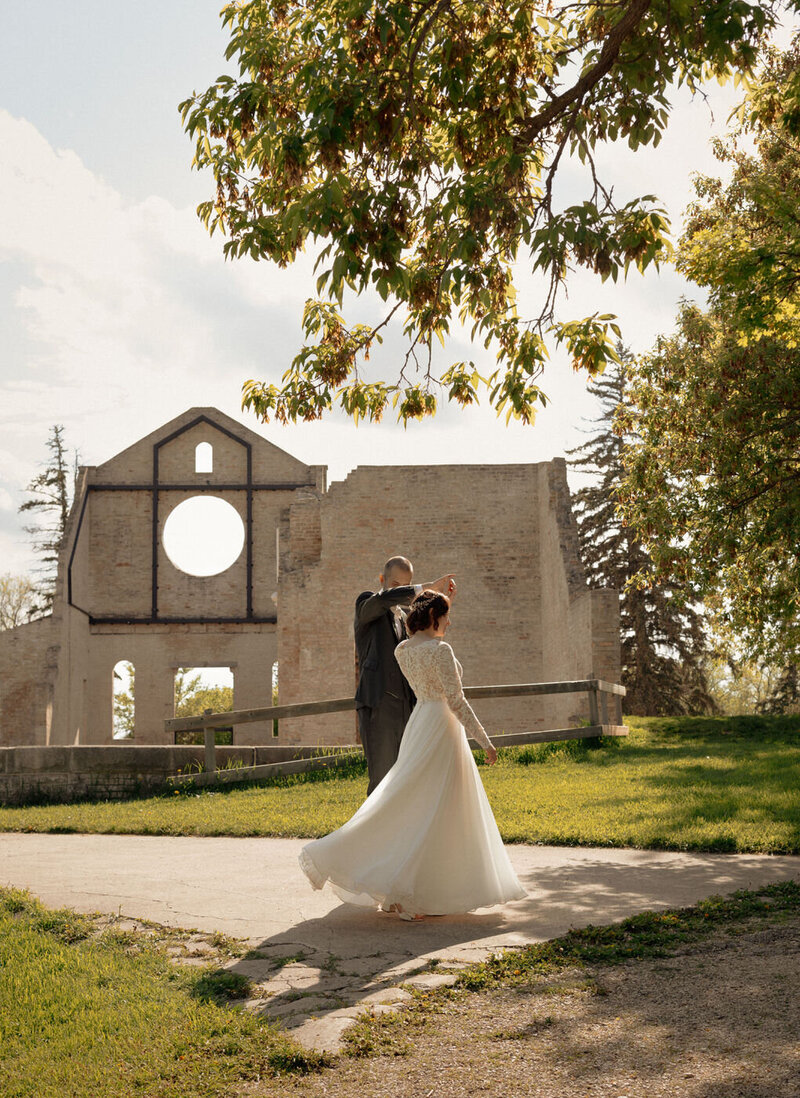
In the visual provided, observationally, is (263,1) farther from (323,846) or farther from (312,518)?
(312,518)

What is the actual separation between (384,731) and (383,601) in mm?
841

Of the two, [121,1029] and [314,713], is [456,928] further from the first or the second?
[314,713]

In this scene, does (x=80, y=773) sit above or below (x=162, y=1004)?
above

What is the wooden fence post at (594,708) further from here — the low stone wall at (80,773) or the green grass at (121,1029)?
the green grass at (121,1029)

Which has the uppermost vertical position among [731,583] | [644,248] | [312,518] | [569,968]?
[312,518]

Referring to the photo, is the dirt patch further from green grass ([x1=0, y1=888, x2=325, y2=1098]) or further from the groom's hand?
the groom's hand

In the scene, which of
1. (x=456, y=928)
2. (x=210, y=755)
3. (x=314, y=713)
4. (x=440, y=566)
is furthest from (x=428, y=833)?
(x=440, y=566)

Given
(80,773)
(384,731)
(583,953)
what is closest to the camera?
(583,953)

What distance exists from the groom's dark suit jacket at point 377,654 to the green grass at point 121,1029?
6.92 feet

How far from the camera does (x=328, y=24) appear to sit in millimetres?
7066

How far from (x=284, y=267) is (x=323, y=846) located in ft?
13.1

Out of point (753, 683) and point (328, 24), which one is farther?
point (753, 683)

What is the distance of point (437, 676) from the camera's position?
5.57m

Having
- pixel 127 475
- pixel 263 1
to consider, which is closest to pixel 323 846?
pixel 263 1
